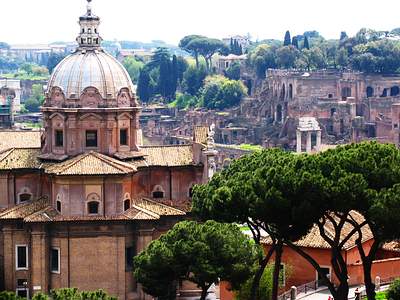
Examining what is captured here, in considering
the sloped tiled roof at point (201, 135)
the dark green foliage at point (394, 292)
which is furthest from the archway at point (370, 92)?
the dark green foliage at point (394, 292)

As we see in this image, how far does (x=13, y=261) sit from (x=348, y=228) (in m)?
13.5

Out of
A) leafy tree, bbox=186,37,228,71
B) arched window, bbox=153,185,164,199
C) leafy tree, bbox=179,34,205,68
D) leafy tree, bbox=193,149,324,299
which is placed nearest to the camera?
leafy tree, bbox=193,149,324,299

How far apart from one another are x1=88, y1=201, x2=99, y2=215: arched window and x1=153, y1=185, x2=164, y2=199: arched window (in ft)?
12.4

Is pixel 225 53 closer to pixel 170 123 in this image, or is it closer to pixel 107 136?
A: pixel 170 123

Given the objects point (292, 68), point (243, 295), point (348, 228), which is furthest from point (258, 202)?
point (292, 68)

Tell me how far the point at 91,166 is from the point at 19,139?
6.71 meters

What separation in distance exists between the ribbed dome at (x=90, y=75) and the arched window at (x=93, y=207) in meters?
4.63

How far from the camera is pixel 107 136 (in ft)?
137

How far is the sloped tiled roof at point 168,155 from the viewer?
43.1 metres

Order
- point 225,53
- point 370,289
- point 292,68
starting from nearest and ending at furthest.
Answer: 1. point 370,289
2. point 292,68
3. point 225,53

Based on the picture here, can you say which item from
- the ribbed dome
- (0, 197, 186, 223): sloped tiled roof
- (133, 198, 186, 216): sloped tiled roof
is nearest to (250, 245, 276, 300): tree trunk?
(0, 197, 186, 223): sloped tiled roof

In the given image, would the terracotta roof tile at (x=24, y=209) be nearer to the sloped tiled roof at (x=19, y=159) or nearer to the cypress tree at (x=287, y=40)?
the sloped tiled roof at (x=19, y=159)

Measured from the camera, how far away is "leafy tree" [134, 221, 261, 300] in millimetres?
31953

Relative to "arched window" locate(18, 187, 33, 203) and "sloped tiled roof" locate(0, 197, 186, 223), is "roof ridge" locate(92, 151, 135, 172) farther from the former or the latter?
"arched window" locate(18, 187, 33, 203)
